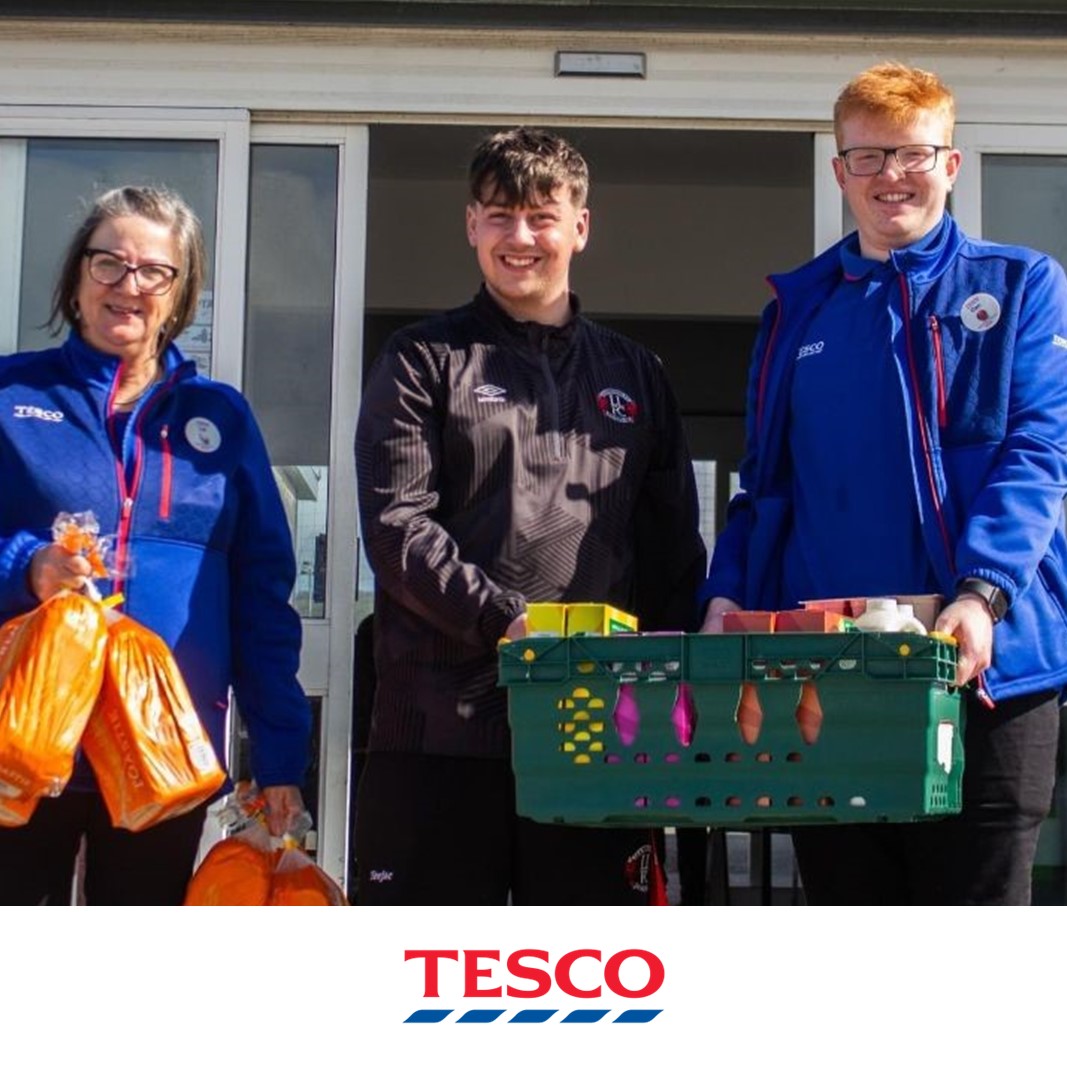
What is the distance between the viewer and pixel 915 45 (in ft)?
16.0

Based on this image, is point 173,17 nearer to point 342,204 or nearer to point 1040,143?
point 342,204

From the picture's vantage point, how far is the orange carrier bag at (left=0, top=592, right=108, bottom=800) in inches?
122

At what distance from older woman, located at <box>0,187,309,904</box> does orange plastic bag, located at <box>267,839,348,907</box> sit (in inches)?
4.4

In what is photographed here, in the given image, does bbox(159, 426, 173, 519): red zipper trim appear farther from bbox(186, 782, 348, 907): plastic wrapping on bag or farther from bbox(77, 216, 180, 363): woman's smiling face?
bbox(186, 782, 348, 907): plastic wrapping on bag

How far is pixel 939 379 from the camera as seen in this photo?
3.10 meters

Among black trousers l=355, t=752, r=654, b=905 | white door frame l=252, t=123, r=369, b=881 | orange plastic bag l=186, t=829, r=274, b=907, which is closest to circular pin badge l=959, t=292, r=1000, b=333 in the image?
black trousers l=355, t=752, r=654, b=905

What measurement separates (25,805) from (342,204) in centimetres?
233

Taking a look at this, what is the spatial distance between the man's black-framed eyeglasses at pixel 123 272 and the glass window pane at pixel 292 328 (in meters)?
1.48

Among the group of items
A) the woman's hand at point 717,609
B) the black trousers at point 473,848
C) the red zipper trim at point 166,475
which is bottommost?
the black trousers at point 473,848

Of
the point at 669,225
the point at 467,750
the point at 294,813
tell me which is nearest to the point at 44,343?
the point at 294,813
